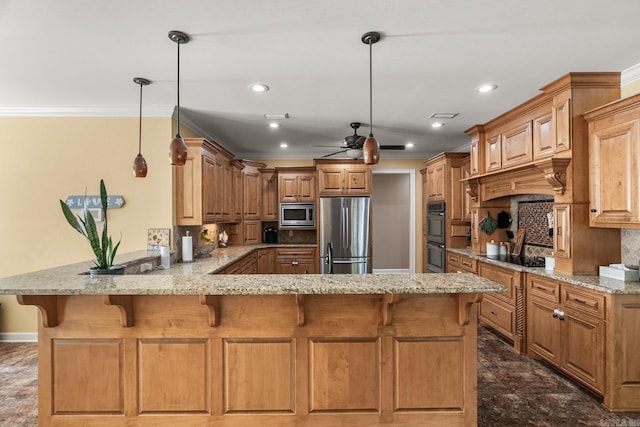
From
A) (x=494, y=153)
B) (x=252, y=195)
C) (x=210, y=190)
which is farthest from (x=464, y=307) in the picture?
(x=252, y=195)

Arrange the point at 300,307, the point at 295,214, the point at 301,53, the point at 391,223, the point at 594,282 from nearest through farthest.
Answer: the point at 300,307, the point at 301,53, the point at 594,282, the point at 295,214, the point at 391,223

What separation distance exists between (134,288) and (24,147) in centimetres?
316

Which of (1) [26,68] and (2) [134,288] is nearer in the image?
(2) [134,288]

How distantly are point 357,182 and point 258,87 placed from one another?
9.46 ft

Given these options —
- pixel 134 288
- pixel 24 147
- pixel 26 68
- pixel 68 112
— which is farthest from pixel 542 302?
pixel 24 147

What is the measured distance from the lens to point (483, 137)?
418cm

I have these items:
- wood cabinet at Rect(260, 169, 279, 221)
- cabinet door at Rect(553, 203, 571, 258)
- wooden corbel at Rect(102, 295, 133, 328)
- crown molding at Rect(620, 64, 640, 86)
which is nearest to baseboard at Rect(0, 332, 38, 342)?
wooden corbel at Rect(102, 295, 133, 328)

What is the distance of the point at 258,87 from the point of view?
304 cm

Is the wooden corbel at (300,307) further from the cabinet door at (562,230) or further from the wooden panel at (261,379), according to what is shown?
the cabinet door at (562,230)

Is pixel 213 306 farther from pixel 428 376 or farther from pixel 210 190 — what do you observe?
pixel 210 190

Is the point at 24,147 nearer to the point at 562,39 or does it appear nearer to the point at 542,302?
the point at 562,39

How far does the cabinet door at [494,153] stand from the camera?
12.6 feet

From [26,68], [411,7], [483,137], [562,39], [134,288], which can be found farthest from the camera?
[483,137]

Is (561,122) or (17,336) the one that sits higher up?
(561,122)
